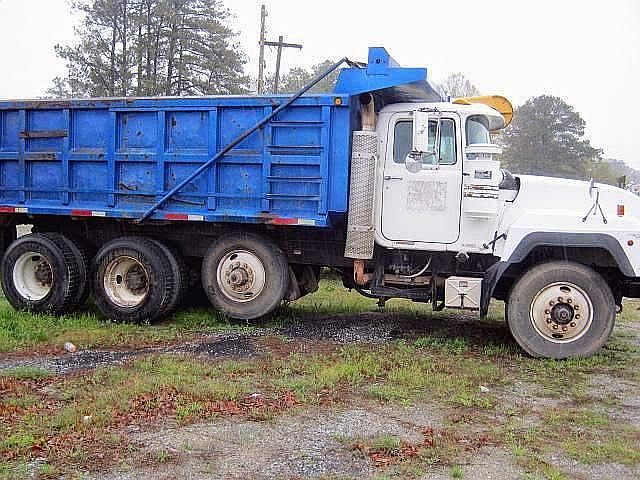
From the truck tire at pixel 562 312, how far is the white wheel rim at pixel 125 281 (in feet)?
15.1

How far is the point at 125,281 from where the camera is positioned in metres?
9.61

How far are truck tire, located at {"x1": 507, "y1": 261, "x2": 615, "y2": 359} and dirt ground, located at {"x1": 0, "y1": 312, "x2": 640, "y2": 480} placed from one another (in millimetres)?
327

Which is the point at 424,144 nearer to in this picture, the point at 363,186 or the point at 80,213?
the point at 363,186

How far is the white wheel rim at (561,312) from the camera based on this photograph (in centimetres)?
779

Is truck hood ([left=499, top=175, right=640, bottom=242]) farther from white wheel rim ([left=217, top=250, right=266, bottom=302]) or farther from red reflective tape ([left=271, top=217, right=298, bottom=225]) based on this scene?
white wheel rim ([left=217, top=250, right=266, bottom=302])

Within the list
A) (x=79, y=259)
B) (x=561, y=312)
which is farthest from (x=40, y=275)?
(x=561, y=312)

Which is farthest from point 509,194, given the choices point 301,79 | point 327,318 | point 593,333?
point 301,79

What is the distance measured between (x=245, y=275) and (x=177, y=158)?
1627 millimetres

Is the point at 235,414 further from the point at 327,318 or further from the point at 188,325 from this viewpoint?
the point at 327,318

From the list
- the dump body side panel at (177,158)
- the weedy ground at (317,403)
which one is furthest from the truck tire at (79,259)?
the weedy ground at (317,403)

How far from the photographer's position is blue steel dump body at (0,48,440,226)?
8.49 meters

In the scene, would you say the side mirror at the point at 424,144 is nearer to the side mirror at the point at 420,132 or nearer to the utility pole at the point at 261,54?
the side mirror at the point at 420,132

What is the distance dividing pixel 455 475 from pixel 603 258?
413cm

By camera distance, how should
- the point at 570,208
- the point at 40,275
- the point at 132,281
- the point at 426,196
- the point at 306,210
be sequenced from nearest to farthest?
1. the point at 570,208
2. the point at 426,196
3. the point at 306,210
4. the point at 132,281
5. the point at 40,275
